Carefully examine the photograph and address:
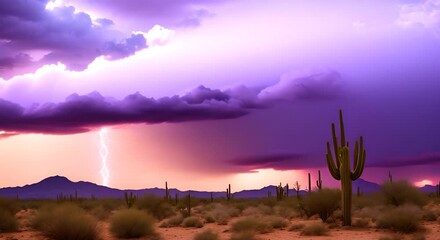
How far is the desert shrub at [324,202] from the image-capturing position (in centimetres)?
2997

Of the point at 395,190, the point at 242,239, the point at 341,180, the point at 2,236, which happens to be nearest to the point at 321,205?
the point at 341,180

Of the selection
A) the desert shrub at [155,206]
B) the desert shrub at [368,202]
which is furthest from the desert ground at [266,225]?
the desert shrub at [155,206]

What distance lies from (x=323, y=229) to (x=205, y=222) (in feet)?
35.5

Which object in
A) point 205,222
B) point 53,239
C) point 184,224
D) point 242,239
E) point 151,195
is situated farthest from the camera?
point 151,195

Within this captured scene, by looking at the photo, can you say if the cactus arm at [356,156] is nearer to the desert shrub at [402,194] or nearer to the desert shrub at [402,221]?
the desert shrub at [402,221]

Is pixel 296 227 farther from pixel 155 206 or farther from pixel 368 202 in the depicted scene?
pixel 155 206

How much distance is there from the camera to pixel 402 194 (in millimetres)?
34250

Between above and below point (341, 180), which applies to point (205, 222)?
below

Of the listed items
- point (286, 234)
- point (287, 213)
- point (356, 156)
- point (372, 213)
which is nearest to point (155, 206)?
point (287, 213)

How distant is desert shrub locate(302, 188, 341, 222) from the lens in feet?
98.3

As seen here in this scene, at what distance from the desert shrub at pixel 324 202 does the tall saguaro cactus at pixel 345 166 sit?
8.83ft

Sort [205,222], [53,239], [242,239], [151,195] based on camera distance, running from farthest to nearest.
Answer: [151,195] → [205,222] → [53,239] → [242,239]

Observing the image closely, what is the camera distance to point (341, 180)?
26.8 metres

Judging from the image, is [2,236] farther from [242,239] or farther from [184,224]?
[242,239]
